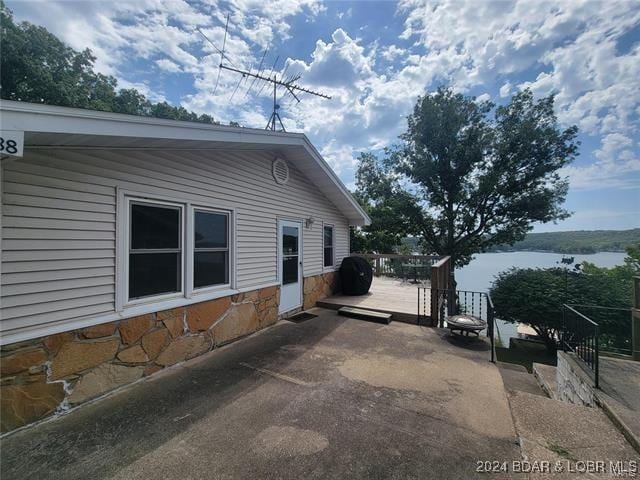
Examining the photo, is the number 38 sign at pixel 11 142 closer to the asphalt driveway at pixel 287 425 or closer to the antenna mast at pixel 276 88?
the asphalt driveway at pixel 287 425

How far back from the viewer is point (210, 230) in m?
4.25

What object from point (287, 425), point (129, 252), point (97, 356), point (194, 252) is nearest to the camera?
point (287, 425)

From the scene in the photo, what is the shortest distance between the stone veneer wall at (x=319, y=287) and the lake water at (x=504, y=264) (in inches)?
265

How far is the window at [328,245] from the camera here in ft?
25.7

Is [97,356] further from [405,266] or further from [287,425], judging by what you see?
[405,266]

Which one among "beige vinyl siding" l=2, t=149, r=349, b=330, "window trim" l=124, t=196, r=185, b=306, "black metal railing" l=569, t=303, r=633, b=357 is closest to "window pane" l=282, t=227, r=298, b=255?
"beige vinyl siding" l=2, t=149, r=349, b=330

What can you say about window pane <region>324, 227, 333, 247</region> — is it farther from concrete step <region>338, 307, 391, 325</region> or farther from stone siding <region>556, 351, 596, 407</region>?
stone siding <region>556, 351, 596, 407</region>

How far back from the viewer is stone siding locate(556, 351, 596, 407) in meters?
3.24

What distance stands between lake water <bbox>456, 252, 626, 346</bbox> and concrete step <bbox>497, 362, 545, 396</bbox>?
799 centimetres

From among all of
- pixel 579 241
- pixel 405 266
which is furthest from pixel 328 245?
pixel 579 241

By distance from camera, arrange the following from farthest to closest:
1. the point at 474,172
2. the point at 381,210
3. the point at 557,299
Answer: the point at 381,210 < the point at 474,172 < the point at 557,299

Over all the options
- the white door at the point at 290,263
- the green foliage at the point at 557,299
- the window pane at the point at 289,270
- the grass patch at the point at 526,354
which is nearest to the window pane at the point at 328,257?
the white door at the point at 290,263

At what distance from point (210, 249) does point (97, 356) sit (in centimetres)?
191

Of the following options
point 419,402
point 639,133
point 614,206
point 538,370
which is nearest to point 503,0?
point 639,133
